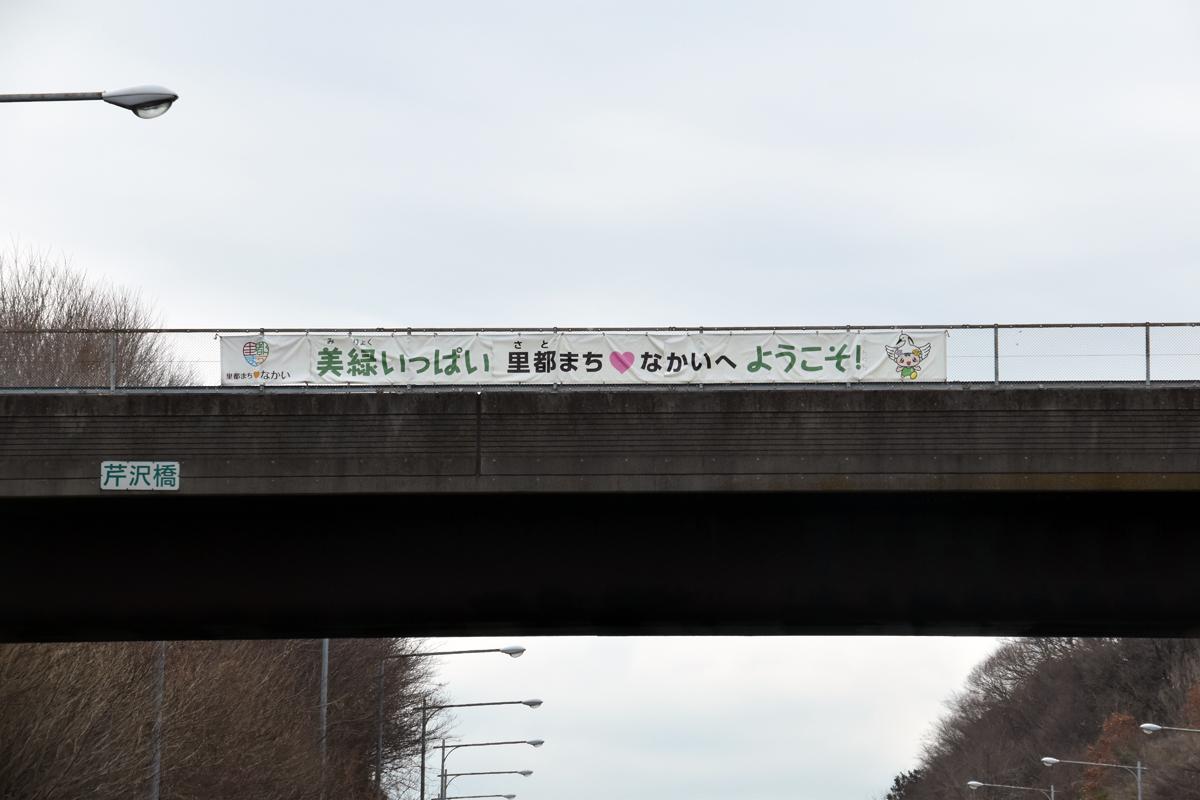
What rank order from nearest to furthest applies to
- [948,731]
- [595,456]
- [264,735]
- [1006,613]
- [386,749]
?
[595,456] → [1006,613] → [264,735] → [386,749] → [948,731]

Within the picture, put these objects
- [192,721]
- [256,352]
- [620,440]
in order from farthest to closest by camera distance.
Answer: [192,721] → [256,352] → [620,440]

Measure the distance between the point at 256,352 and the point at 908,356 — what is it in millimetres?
10492

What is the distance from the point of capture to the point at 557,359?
31297mm

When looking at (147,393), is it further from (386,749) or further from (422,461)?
(386,749)

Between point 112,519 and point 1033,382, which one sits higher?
point 1033,382

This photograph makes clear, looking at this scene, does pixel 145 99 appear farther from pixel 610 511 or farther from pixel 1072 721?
pixel 1072 721

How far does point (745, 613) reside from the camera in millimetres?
29062

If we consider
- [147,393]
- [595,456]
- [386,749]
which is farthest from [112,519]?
[386,749]

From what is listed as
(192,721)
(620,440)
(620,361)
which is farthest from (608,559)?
(192,721)

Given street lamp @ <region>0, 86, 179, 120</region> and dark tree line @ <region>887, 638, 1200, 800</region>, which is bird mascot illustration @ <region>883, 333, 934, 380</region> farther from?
dark tree line @ <region>887, 638, 1200, 800</region>

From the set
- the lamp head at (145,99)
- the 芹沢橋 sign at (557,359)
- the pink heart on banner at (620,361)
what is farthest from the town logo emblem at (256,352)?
the lamp head at (145,99)

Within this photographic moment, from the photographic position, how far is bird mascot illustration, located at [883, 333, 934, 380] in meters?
30.1

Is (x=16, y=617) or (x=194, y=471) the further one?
(x=16, y=617)

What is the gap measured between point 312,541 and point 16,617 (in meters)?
4.71
